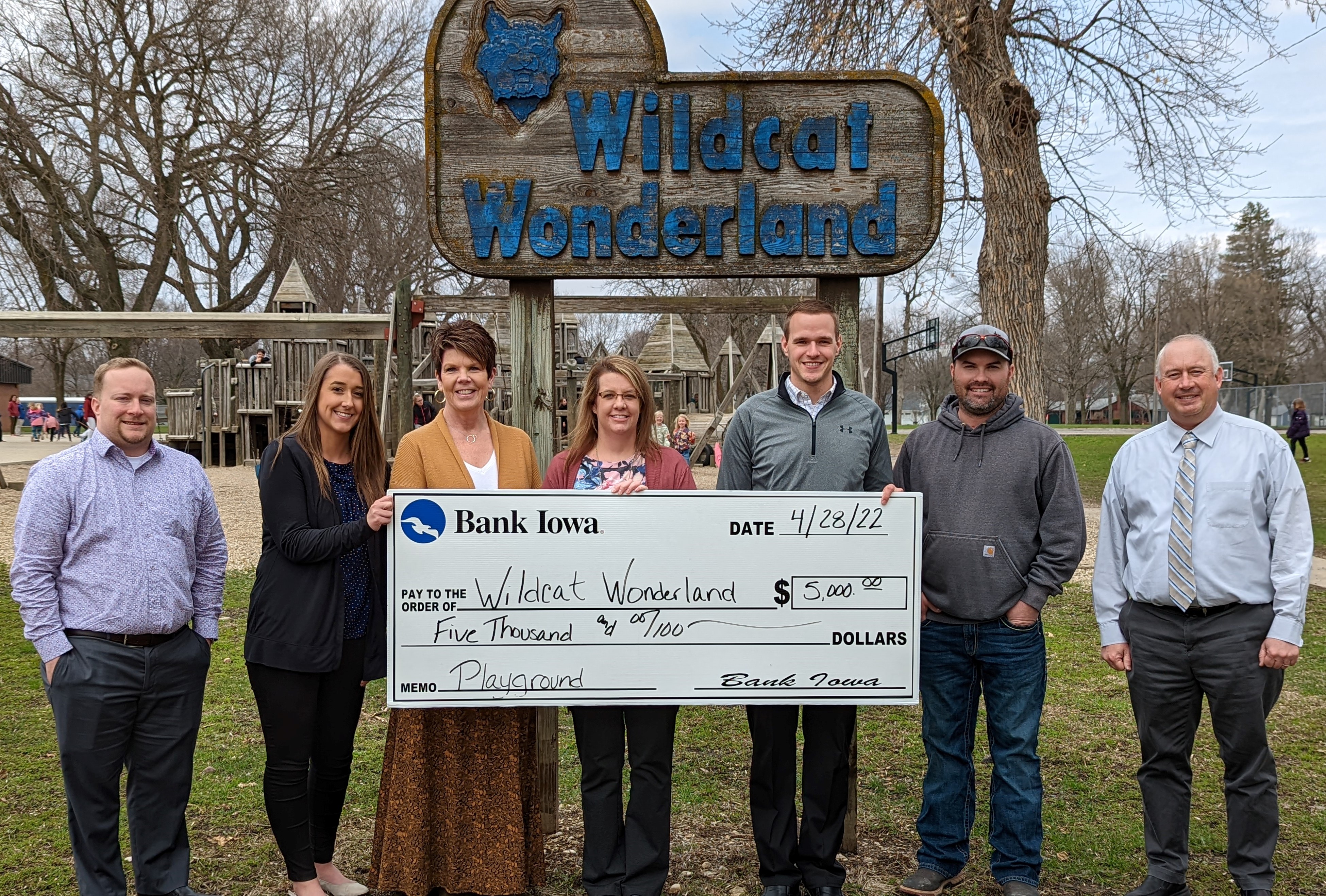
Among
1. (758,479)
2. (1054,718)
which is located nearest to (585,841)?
(758,479)

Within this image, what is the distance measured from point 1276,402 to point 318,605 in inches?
1777

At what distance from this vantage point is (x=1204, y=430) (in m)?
3.56

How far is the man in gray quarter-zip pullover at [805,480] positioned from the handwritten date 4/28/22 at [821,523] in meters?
0.09

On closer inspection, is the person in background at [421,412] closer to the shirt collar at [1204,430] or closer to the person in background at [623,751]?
the person in background at [623,751]

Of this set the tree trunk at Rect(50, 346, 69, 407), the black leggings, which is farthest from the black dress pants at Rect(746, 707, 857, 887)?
the tree trunk at Rect(50, 346, 69, 407)

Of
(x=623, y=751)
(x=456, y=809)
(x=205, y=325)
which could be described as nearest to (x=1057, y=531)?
(x=623, y=751)

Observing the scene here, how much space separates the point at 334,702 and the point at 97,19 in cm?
2549

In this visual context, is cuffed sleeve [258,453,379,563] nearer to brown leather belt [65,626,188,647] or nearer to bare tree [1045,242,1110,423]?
brown leather belt [65,626,188,647]

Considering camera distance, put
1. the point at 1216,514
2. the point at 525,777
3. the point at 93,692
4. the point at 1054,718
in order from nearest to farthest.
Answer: the point at 93,692 < the point at 1216,514 < the point at 525,777 < the point at 1054,718

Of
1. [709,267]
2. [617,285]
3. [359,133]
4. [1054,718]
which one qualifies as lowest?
[1054,718]

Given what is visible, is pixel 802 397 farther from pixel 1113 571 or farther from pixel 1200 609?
pixel 1200 609

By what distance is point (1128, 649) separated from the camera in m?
3.66

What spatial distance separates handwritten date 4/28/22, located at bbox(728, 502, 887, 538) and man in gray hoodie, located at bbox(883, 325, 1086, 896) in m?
0.33

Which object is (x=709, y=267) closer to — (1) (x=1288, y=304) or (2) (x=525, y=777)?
(2) (x=525, y=777)
